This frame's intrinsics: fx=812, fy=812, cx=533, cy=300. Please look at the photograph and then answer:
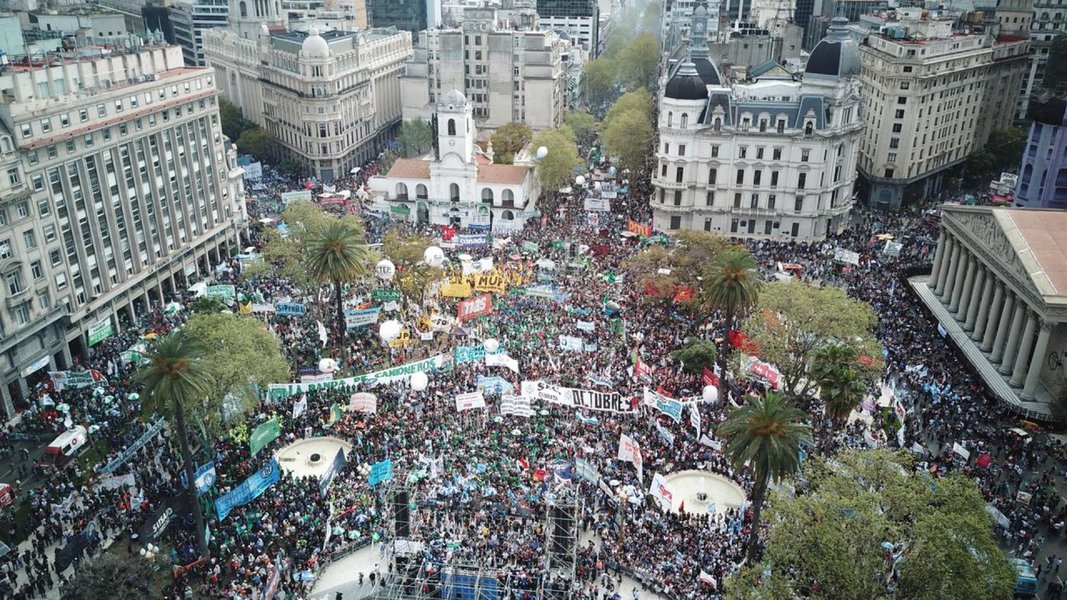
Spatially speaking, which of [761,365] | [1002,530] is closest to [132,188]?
[761,365]

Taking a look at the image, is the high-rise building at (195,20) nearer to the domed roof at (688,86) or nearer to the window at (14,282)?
the domed roof at (688,86)

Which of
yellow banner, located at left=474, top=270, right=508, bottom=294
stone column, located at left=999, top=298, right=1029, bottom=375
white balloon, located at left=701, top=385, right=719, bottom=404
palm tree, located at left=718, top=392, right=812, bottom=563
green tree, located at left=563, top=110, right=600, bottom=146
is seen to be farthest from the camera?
green tree, located at left=563, top=110, right=600, bottom=146

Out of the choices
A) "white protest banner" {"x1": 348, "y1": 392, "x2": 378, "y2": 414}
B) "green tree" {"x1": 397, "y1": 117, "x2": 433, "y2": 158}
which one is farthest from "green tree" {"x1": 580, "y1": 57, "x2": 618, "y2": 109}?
"white protest banner" {"x1": 348, "y1": 392, "x2": 378, "y2": 414}

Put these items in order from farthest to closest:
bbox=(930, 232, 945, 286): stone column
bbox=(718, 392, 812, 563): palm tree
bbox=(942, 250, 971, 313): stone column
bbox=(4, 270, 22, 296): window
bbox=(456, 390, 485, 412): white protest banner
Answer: bbox=(930, 232, 945, 286): stone column, bbox=(942, 250, 971, 313): stone column, bbox=(4, 270, 22, 296): window, bbox=(456, 390, 485, 412): white protest banner, bbox=(718, 392, 812, 563): palm tree

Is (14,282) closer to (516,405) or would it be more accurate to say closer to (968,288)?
(516,405)

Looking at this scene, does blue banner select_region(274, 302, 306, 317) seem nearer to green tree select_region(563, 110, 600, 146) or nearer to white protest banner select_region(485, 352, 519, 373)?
white protest banner select_region(485, 352, 519, 373)
